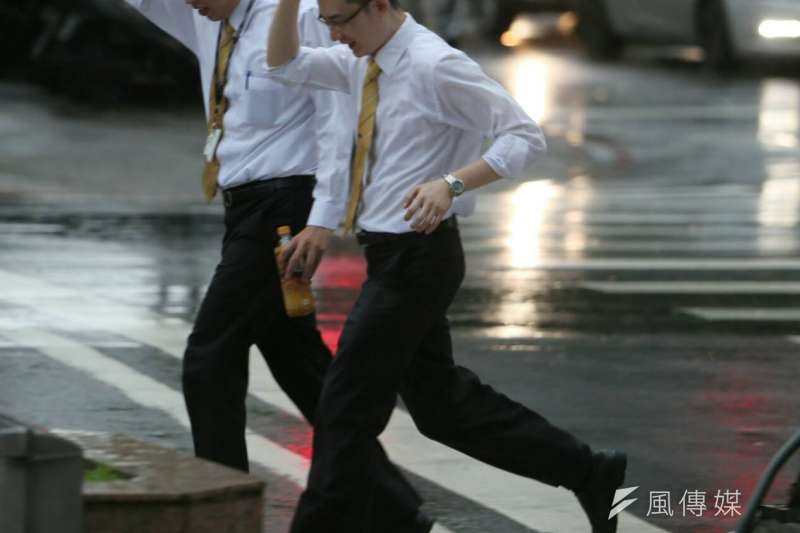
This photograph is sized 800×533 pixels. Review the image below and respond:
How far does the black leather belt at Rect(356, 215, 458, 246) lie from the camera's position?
5.27 m

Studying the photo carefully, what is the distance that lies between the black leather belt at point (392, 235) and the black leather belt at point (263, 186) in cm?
58

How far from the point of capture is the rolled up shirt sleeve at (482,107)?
5.18 meters

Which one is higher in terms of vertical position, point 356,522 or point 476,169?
point 476,169

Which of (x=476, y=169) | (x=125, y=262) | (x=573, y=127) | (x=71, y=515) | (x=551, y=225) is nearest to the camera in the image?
(x=71, y=515)

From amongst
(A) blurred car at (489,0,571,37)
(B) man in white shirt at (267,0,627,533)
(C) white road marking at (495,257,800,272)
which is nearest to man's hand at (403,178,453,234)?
(B) man in white shirt at (267,0,627,533)

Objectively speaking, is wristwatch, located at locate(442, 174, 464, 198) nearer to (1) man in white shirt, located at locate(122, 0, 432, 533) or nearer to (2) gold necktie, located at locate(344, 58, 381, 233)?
(2) gold necktie, located at locate(344, 58, 381, 233)

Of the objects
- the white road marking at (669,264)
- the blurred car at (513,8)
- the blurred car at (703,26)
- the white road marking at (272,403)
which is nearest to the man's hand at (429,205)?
the white road marking at (272,403)

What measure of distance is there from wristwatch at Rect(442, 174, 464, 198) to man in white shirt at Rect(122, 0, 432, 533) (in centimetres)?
66

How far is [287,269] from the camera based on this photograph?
557cm

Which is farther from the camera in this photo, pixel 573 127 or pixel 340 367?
pixel 573 127

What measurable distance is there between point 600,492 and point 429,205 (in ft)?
3.85

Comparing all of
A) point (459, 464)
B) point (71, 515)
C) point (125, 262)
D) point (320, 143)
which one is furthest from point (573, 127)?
point (71, 515)

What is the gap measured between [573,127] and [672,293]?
8387 millimetres

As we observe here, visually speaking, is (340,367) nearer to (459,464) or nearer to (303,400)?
(303,400)
